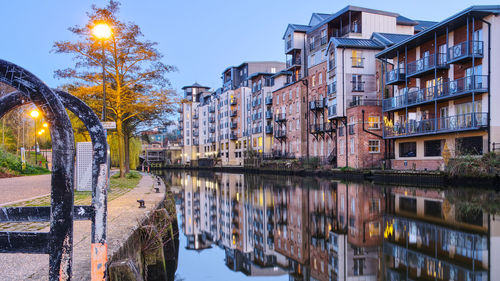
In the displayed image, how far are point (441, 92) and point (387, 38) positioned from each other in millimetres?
14511

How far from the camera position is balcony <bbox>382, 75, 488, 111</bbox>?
2794cm

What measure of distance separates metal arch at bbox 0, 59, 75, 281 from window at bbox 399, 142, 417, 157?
3668 centimetres

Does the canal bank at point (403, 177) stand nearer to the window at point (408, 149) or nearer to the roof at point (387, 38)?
the window at point (408, 149)

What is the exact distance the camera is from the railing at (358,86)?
4328 cm

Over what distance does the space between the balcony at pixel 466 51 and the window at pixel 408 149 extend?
8956mm

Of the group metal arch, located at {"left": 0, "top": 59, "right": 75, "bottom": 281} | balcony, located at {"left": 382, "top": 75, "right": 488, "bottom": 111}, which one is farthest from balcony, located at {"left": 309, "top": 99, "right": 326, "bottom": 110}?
metal arch, located at {"left": 0, "top": 59, "right": 75, "bottom": 281}

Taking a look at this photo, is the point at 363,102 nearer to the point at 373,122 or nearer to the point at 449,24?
the point at 373,122

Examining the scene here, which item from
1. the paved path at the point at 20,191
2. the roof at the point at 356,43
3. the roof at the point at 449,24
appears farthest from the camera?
the roof at the point at 356,43

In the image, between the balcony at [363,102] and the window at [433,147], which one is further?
the balcony at [363,102]

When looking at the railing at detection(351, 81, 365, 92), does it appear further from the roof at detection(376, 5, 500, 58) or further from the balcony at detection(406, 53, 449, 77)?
the balcony at detection(406, 53, 449, 77)

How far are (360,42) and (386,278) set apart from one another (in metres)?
38.5

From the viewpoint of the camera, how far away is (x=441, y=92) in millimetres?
31219

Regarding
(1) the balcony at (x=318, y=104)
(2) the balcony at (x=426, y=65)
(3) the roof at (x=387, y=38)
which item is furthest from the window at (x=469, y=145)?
(1) the balcony at (x=318, y=104)

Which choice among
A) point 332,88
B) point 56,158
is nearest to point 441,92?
point 332,88
